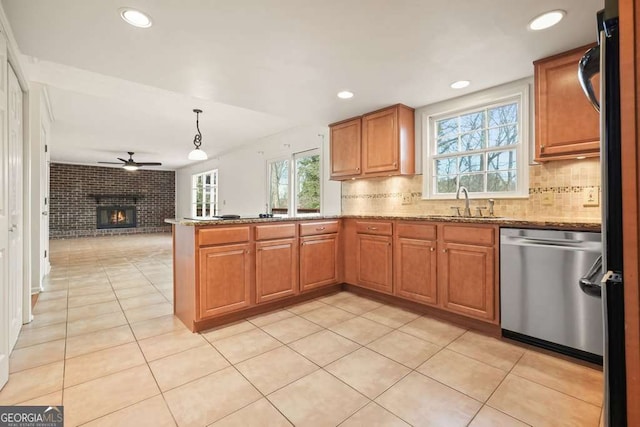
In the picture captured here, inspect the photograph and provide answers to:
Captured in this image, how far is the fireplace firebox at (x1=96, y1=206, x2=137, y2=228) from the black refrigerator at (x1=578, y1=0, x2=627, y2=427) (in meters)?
12.4

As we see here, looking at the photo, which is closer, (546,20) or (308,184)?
(546,20)

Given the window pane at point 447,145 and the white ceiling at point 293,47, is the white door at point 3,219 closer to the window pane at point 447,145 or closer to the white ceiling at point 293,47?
the white ceiling at point 293,47

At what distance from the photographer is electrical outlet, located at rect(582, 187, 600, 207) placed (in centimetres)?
242

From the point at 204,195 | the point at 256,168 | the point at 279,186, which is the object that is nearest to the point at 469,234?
the point at 279,186

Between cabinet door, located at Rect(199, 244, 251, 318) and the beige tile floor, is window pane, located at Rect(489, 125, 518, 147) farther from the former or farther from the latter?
cabinet door, located at Rect(199, 244, 251, 318)

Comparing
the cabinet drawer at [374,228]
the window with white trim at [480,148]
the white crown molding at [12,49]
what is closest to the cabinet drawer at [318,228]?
the cabinet drawer at [374,228]

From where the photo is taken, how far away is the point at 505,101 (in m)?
2.99

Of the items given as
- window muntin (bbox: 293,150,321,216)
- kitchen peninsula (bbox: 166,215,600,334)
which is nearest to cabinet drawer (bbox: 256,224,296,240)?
kitchen peninsula (bbox: 166,215,600,334)

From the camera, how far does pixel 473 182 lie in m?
3.28

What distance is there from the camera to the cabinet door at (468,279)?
2.49m

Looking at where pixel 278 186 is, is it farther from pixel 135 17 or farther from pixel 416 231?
pixel 135 17

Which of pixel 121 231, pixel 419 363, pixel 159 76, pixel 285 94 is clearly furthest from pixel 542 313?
pixel 121 231

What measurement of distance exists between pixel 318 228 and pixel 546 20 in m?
2.53

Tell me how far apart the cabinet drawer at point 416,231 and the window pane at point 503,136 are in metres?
1.13
